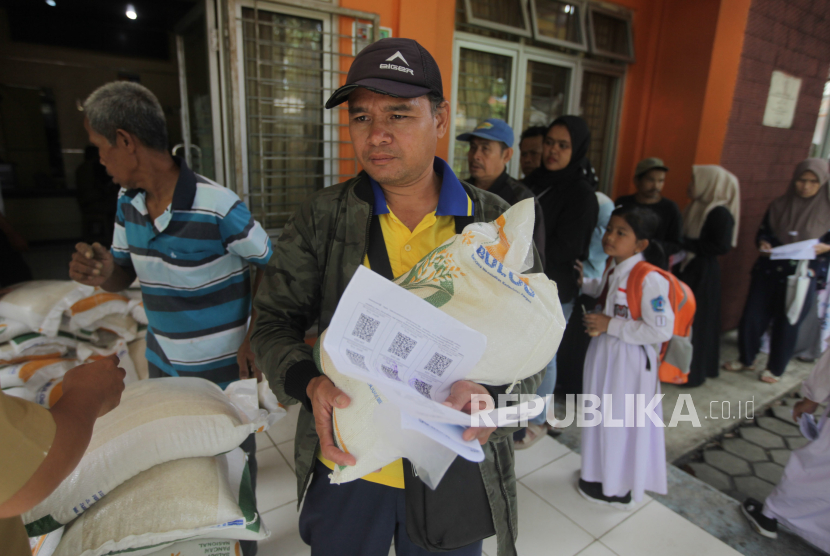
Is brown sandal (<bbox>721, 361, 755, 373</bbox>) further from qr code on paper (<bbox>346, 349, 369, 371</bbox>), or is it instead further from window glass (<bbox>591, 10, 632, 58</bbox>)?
qr code on paper (<bbox>346, 349, 369, 371</bbox>)

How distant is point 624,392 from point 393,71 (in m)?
1.68

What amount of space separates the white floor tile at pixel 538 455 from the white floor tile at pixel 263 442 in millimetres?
1339

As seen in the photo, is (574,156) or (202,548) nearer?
(202,548)

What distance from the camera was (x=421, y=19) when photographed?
3029 millimetres

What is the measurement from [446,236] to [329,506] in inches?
27.3

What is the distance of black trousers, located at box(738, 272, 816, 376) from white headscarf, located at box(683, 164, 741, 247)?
550 mm

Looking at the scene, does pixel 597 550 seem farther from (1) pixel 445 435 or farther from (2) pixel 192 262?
(2) pixel 192 262

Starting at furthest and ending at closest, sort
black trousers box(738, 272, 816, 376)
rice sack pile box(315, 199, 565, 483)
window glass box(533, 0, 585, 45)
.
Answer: window glass box(533, 0, 585, 45) → black trousers box(738, 272, 816, 376) → rice sack pile box(315, 199, 565, 483)

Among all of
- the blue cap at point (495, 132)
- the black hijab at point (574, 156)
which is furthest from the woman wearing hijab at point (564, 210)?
the blue cap at point (495, 132)

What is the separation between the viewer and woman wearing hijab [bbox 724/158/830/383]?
10.8 ft

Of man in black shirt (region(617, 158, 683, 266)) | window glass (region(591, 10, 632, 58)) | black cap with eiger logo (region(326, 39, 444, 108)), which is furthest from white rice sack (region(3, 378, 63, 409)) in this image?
window glass (region(591, 10, 632, 58))

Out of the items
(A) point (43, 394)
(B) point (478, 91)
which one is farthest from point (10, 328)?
(B) point (478, 91)

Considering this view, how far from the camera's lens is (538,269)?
1016mm

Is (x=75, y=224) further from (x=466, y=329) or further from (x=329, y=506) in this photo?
(x=466, y=329)
